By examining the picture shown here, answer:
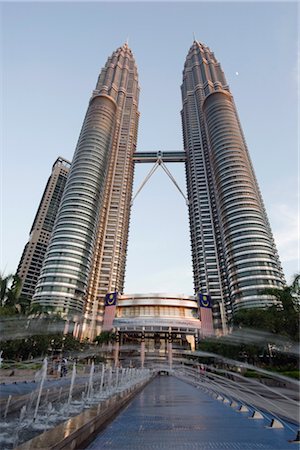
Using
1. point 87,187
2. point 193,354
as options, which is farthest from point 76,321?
point 87,187

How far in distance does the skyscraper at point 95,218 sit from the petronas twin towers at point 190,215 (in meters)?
0.36

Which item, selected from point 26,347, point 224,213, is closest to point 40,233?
point 224,213

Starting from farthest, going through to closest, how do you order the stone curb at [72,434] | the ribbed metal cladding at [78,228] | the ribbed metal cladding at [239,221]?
the ribbed metal cladding at [78,228], the ribbed metal cladding at [239,221], the stone curb at [72,434]

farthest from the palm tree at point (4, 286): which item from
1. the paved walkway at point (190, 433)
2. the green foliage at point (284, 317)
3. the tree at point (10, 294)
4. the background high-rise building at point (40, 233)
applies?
the background high-rise building at point (40, 233)

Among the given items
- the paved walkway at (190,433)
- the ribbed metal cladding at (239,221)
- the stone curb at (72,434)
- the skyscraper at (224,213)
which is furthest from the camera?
the skyscraper at (224,213)

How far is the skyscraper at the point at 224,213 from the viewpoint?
3152 inches

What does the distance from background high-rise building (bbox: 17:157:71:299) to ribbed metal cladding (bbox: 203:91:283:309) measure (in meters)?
87.5

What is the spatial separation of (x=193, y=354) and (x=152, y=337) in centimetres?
1740

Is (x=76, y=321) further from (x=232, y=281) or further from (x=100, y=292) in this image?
(x=232, y=281)

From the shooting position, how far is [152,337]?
88.9m

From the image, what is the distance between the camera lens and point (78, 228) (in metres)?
90.6

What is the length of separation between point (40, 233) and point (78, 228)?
2187 inches

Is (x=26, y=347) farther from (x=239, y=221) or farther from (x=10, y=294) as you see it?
(x=239, y=221)

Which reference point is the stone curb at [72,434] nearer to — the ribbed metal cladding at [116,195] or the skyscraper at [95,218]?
the skyscraper at [95,218]
